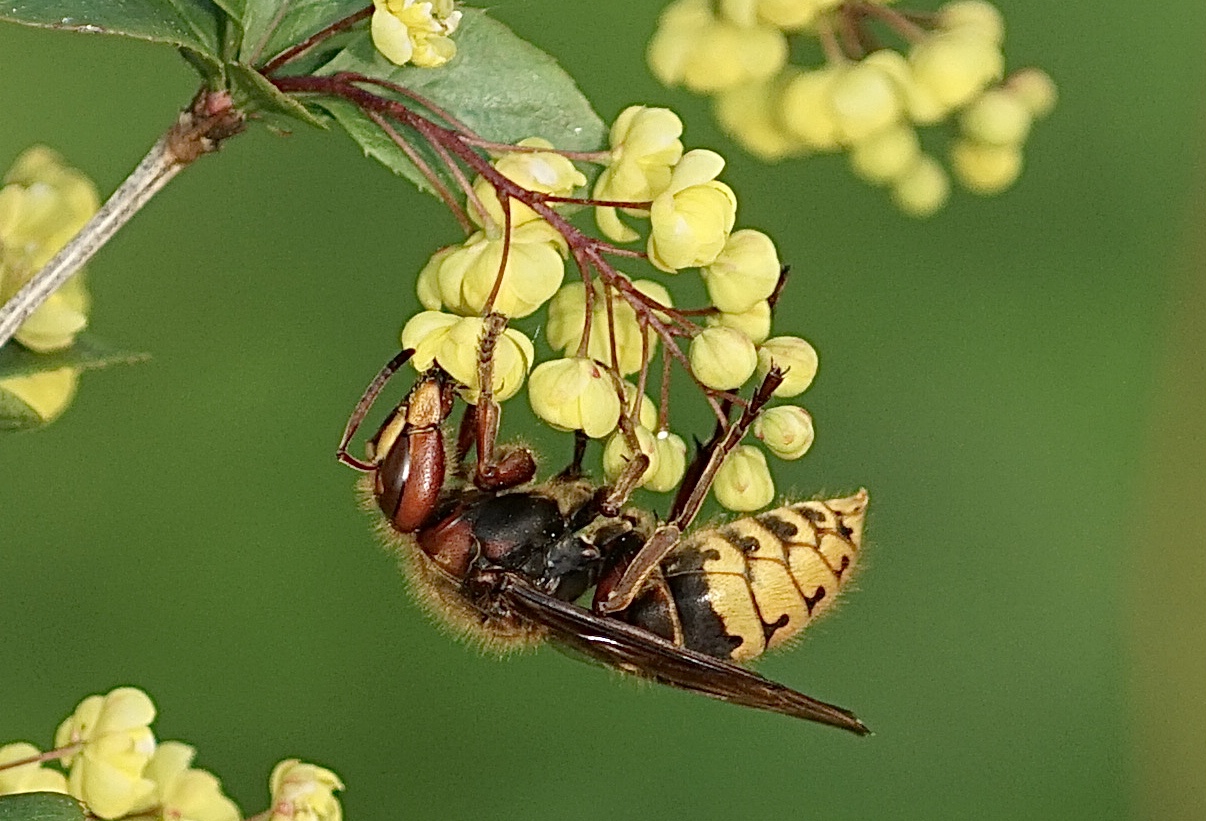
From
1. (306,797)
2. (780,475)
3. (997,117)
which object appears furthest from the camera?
(780,475)

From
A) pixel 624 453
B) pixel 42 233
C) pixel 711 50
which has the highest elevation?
pixel 711 50

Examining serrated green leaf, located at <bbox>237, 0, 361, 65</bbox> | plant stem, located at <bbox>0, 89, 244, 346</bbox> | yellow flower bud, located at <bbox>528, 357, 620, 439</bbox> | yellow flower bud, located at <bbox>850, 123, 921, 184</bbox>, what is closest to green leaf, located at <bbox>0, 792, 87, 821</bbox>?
plant stem, located at <bbox>0, 89, 244, 346</bbox>

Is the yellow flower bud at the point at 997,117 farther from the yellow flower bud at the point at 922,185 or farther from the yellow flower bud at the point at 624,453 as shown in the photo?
the yellow flower bud at the point at 624,453

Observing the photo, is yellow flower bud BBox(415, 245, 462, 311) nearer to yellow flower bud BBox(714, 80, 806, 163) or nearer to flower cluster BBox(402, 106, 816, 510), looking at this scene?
flower cluster BBox(402, 106, 816, 510)

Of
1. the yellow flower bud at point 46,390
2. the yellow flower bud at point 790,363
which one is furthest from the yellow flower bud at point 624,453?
the yellow flower bud at point 46,390

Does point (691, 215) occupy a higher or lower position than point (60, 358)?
higher

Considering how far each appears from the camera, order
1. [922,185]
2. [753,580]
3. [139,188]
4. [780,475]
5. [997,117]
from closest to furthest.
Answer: [139,188] → [753,580] → [997,117] → [922,185] → [780,475]

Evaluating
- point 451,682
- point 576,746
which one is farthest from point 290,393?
point 576,746

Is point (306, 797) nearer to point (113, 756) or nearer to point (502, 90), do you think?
point (113, 756)

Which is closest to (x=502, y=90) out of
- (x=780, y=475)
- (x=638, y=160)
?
(x=638, y=160)
